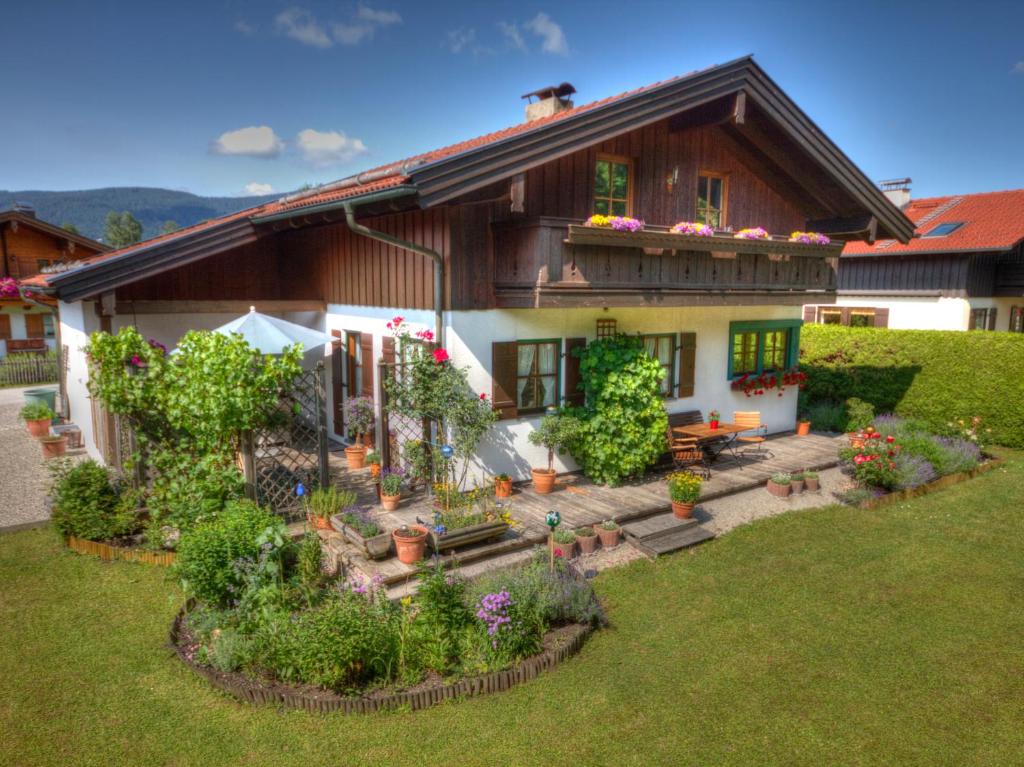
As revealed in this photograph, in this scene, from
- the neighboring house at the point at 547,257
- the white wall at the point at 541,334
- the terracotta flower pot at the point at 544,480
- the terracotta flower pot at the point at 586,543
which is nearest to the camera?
the terracotta flower pot at the point at 586,543

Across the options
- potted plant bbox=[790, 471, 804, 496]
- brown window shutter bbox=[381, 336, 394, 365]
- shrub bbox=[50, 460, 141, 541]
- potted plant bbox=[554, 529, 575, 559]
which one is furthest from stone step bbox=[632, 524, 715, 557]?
shrub bbox=[50, 460, 141, 541]

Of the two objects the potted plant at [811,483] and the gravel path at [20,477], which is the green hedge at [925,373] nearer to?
the potted plant at [811,483]

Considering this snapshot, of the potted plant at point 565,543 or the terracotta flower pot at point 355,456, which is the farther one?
the terracotta flower pot at point 355,456

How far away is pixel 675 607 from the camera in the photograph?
6762 millimetres

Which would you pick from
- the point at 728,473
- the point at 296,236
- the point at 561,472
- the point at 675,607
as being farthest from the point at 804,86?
the point at 675,607

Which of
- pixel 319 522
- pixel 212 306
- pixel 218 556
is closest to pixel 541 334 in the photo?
pixel 319 522

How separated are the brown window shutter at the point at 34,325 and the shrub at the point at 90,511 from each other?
2590 centimetres

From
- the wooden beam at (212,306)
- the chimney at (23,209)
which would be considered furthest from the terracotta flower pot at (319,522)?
the chimney at (23,209)

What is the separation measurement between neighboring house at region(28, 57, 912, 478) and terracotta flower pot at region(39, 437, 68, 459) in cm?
51

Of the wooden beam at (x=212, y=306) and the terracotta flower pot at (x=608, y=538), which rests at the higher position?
the wooden beam at (x=212, y=306)

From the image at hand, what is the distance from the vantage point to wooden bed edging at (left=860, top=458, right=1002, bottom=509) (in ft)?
33.1

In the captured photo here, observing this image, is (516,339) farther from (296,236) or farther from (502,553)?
(296,236)

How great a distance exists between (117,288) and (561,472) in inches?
298

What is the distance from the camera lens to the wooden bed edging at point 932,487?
1009cm
